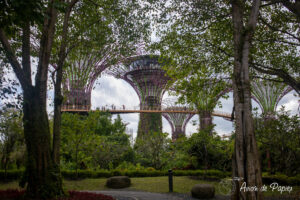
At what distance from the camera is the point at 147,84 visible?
2978 centimetres

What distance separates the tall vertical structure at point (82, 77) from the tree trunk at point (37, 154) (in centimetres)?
1426

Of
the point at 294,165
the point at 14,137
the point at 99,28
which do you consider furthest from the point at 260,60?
the point at 14,137

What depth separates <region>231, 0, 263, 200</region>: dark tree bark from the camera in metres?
5.17

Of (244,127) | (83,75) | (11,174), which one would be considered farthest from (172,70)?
(83,75)

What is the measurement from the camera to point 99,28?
8.59 m

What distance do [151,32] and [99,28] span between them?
180 centimetres

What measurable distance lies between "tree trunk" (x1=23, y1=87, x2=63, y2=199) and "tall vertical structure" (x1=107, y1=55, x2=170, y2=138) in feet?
74.0

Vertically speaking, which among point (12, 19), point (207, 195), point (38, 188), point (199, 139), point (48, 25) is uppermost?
point (48, 25)

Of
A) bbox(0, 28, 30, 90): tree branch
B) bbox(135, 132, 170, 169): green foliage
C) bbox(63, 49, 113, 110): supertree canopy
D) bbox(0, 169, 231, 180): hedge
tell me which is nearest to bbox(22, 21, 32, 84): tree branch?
bbox(0, 28, 30, 90): tree branch

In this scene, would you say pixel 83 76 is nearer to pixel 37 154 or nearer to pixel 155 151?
pixel 155 151

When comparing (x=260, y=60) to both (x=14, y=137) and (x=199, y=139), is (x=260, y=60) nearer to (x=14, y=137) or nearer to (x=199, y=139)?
(x=199, y=139)

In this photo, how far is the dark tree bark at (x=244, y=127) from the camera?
5.17m

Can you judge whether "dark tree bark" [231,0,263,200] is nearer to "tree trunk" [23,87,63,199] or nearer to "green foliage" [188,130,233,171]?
"tree trunk" [23,87,63,199]

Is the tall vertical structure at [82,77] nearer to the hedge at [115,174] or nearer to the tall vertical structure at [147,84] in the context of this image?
the tall vertical structure at [147,84]
